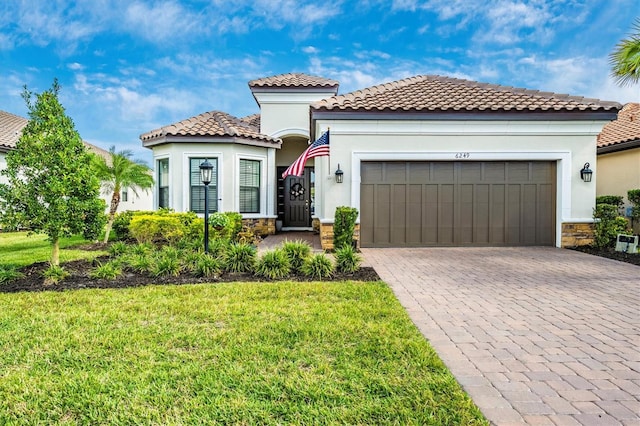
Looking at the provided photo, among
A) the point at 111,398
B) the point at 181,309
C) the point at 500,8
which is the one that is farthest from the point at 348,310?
the point at 500,8

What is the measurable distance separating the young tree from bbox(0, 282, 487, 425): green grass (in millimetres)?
1648

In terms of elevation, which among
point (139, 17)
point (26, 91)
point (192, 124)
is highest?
point (139, 17)

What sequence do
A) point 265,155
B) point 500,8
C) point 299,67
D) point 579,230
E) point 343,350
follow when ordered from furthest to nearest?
point 299,67 < point 265,155 < point 500,8 < point 579,230 < point 343,350

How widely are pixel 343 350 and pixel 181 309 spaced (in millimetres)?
2372

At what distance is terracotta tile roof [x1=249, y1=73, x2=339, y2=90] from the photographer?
1445cm

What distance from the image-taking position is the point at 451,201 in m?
9.98

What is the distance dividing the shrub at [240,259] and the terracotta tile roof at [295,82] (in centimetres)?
961

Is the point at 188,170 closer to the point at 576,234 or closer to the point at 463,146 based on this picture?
the point at 463,146

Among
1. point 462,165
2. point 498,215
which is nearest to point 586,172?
point 498,215

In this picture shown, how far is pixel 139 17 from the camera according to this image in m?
10.6

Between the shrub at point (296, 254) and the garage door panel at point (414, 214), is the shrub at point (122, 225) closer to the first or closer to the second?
the shrub at point (296, 254)

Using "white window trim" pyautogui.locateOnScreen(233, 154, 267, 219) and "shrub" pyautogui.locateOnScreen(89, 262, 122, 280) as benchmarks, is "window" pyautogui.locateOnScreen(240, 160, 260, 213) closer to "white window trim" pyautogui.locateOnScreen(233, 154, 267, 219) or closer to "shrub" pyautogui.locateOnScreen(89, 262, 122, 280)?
"white window trim" pyautogui.locateOnScreen(233, 154, 267, 219)

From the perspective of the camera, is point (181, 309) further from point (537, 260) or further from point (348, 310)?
point (537, 260)

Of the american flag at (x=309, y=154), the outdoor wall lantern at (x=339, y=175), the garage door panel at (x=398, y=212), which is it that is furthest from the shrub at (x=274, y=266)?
the garage door panel at (x=398, y=212)
